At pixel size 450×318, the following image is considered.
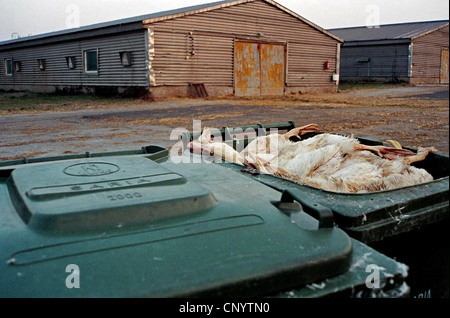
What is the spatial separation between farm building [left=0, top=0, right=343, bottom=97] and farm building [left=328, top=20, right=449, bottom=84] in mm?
9161

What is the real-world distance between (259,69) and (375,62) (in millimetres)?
15627

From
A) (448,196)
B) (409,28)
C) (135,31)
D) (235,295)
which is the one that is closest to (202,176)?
(235,295)

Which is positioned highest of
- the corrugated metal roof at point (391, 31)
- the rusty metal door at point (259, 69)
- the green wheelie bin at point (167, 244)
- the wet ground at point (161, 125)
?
the corrugated metal roof at point (391, 31)

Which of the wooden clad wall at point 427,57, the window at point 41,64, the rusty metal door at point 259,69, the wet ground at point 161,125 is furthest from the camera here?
the wooden clad wall at point 427,57

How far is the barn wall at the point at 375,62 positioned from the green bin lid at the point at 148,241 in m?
34.8

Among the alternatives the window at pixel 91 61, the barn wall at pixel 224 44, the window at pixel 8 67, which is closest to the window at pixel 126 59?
the barn wall at pixel 224 44

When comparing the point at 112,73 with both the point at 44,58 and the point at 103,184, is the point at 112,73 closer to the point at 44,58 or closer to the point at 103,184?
the point at 44,58

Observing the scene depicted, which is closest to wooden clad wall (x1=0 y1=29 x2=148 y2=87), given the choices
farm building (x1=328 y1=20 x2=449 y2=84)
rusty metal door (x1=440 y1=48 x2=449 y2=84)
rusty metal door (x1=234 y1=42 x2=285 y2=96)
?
rusty metal door (x1=234 y1=42 x2=285 y2=96)

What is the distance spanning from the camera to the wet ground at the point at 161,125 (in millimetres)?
8039

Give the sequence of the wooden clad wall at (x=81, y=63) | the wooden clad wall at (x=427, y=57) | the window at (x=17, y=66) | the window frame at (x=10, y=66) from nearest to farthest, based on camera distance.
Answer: the wooden clad wall at (x=81, y=63)
the window at (x=17, y=66)
the window frame at (x=10, y=66)
the wooden clad wall at (x=427, y=57)

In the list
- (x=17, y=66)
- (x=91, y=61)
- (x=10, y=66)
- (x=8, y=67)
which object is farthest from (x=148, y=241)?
(x=8, y=67)

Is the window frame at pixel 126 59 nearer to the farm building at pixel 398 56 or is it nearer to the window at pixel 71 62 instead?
the window at pixel 71 62

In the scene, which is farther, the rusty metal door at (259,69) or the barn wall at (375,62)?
the barn wall at (375,62)

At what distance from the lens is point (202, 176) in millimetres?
2062
